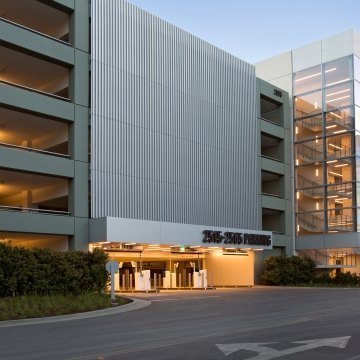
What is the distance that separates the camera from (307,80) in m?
51.7

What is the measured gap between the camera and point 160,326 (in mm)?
15969

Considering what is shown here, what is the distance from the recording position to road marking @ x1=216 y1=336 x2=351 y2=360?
10297 millimetres

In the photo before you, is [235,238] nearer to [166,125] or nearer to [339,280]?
[166,125]

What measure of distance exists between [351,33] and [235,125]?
1360 centimetres

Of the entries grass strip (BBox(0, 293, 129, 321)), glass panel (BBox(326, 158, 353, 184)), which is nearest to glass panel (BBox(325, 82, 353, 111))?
glass panel (BBox(326, 158, 353, 184))

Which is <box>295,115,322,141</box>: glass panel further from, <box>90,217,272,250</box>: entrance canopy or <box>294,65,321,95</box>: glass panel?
<box>90,217,272,250</box>: entrance canopy

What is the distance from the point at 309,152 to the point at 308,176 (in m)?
2.11

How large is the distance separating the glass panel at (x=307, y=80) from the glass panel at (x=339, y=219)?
10488mm

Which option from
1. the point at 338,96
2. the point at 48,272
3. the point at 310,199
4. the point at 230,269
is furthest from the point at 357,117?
the point at 48,272

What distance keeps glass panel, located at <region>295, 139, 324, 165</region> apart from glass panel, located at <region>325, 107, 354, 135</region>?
1.48m

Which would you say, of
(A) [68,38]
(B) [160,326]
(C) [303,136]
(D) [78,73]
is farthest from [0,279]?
(C) [303,136]

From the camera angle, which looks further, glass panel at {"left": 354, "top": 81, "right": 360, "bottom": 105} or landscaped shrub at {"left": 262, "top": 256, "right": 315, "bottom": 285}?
glass panel at {"left": 354, "top": 81, "right": 360, "bottom": 105}

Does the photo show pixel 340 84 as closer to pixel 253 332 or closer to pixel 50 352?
pixel 253 332

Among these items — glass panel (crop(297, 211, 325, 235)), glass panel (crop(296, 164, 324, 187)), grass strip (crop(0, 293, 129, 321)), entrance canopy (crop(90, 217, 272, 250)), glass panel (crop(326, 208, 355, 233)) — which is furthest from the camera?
glass panel (crop(296, 164, 324, 187))
